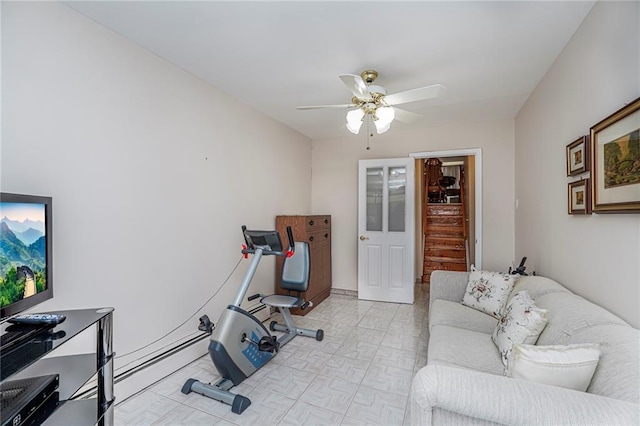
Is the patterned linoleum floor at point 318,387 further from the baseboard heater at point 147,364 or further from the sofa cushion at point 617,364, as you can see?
the sofa cushion at point 617,364

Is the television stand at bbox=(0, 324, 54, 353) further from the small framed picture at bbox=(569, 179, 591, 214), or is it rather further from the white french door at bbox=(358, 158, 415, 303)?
the white french door at bbox=(358, 158, 415, 303)

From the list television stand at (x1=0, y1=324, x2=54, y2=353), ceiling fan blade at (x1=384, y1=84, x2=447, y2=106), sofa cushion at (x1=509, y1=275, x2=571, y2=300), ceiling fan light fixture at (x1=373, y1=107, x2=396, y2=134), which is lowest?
sofa cushion at (x1=509, y1=275, x2=571, y2=300)

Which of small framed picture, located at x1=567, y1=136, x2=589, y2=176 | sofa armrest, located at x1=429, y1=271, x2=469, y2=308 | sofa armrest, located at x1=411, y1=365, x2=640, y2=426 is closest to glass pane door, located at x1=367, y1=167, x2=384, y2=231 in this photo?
sofa armrest, located at x1=429, y1=271, x2=469, y2=308

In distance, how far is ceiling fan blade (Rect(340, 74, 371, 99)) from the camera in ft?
6.31

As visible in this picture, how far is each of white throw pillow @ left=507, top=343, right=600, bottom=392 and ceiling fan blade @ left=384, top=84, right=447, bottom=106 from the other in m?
1.61

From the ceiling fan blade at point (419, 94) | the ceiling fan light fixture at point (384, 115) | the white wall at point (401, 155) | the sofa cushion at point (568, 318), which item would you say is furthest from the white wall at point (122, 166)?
the sofa cushion at point (568, 318)

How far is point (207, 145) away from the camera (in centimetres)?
271

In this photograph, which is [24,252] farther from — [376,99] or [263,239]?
[376,99]

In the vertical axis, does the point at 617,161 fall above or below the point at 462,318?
above

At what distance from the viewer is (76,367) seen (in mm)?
1363

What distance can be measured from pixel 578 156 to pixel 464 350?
4.51 ft

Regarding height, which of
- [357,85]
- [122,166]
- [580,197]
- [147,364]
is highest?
[357,85]

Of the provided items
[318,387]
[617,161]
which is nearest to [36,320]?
[318,387]

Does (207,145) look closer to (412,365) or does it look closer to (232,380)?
(232,380)
